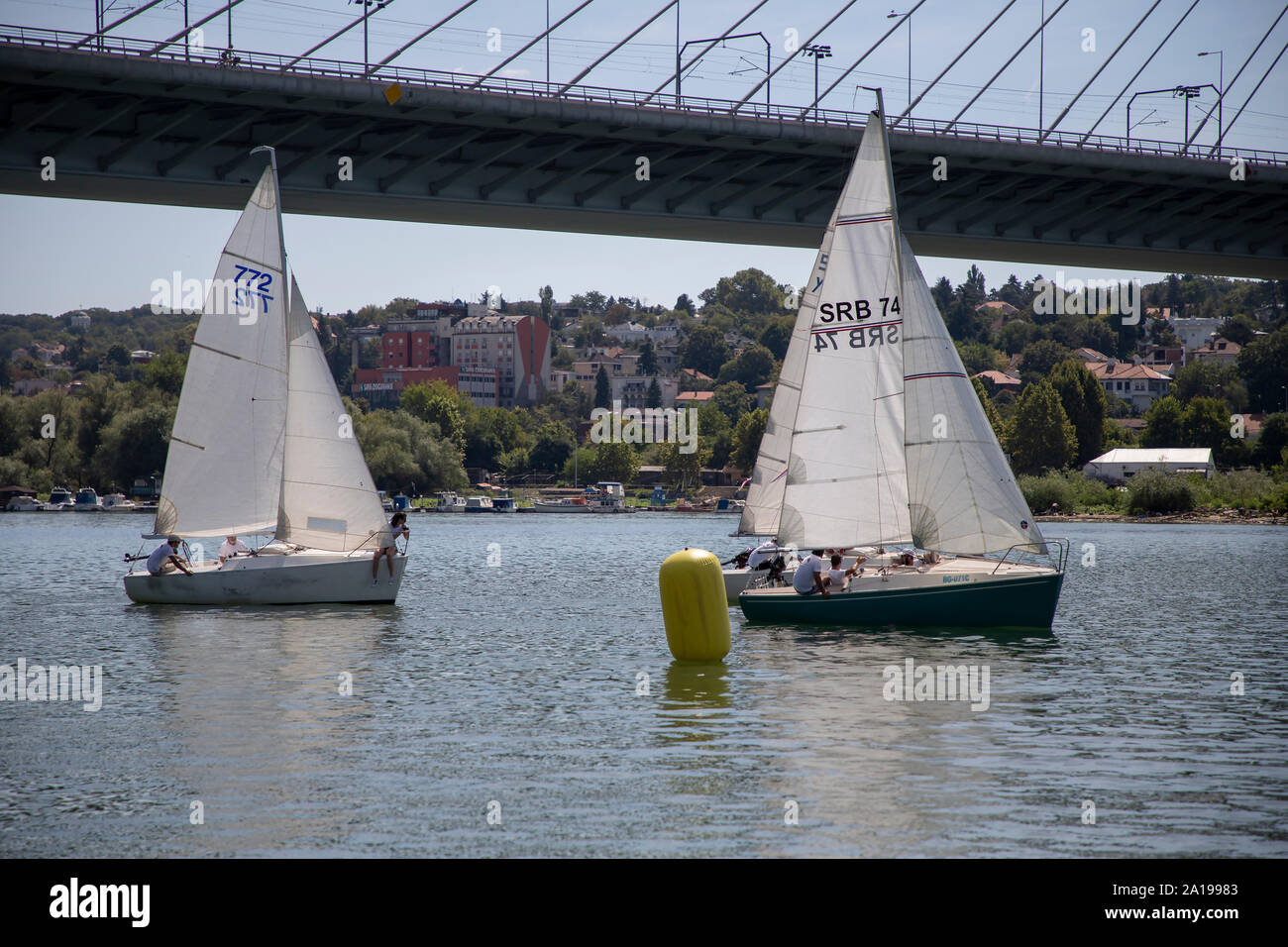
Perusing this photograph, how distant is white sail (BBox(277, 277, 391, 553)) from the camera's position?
34.7m

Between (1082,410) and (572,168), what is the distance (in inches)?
4208

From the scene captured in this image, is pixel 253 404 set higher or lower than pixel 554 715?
higher

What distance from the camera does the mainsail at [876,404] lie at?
29594 millimetres

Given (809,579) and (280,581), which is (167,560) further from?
(809,579)

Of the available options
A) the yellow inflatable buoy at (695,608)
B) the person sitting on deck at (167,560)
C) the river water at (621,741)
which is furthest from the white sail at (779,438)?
the person sitting on deck at (167,560)

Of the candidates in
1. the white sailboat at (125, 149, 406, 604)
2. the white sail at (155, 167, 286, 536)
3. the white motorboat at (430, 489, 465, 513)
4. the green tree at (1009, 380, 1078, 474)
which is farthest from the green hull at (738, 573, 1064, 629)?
the white motorboat at (430, 489, 465, 513)

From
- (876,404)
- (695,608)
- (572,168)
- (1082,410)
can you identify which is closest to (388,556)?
(695,608)

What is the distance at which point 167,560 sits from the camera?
3578 cm

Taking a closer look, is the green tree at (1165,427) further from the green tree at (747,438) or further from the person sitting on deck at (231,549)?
the person sitting on deck at (231,549)

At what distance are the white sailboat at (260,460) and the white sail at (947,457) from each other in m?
13.4
